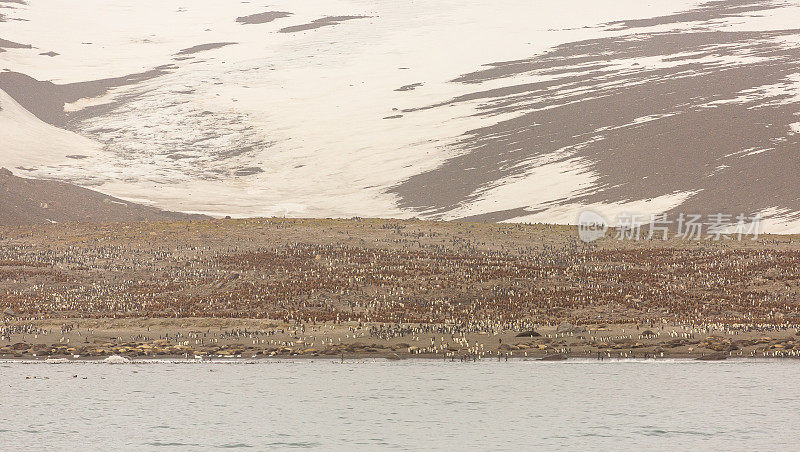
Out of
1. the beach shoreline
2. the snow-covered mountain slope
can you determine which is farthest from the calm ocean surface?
the snow-covered mountain slope

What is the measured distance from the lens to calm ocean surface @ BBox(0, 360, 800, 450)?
22.7 metres

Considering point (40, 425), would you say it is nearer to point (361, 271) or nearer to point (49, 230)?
point (361, 271)

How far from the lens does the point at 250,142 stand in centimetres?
15600

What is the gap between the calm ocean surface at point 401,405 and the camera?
74.5ft

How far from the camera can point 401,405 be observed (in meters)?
26.5

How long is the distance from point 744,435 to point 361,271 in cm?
2914
